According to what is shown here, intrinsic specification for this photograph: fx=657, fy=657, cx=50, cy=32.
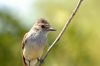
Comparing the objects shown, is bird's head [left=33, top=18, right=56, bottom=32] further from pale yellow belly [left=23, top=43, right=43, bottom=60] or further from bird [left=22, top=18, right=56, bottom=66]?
pale yellow belly [left=23, top=43, right=43, bottom=60]

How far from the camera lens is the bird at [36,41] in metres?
12.0

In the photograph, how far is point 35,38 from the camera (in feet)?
39.8

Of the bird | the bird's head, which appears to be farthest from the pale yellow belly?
the bird's head

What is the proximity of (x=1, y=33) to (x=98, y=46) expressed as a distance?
8.98 ft

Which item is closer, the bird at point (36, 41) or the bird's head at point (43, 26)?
the bird's head at point (43, 26)

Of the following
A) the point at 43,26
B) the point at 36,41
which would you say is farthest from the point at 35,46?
the point at 43,26

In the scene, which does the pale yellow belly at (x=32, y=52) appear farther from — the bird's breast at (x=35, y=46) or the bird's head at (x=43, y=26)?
the bird's head at (x=43, y=26)

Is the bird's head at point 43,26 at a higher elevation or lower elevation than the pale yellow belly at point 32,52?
higher

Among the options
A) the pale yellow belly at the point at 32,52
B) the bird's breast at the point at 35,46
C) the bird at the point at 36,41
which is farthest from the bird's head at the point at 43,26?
the pale yellow belly at the point at 32,52

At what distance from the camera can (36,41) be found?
39.6 ft

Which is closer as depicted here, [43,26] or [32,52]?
[43,26]

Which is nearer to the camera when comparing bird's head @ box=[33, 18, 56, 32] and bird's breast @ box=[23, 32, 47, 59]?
bird's head @ box=[33, 18, 56, 32]

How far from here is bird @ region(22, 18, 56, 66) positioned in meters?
12.0

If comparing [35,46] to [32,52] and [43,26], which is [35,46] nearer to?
[32,52]
